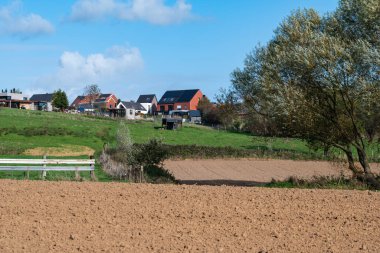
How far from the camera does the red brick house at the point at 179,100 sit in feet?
461

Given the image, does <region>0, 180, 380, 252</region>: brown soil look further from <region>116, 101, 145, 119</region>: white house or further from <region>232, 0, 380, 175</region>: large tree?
<region>116, 101, 145, 119</region>: white house

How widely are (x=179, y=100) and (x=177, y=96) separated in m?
3.46

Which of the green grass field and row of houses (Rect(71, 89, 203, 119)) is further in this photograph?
row of houses (Rect(71, 89, 203, 119))

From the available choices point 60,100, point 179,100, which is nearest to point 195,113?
point 179,100

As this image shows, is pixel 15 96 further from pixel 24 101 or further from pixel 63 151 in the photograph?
pixel 63 151

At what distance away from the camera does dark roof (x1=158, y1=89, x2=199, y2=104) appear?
141500 millimetres

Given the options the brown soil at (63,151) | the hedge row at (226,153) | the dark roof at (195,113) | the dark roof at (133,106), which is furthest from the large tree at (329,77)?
the dark roof at (133,106)

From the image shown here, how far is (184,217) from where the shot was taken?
12.3m

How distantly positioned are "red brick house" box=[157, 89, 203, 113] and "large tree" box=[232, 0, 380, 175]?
111668 mm

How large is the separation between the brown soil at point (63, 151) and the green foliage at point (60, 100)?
2542 inches

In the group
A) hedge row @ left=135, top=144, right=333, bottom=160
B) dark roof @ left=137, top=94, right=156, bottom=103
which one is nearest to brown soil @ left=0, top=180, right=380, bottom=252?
hedge row @ left=135, top=144, right=333, bottom=160

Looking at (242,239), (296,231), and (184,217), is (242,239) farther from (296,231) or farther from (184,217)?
(184,217)

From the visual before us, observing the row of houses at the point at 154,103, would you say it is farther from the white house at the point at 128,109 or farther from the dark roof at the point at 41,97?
the dark roof at the point at 41,97

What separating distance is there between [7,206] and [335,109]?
48.1 ft
